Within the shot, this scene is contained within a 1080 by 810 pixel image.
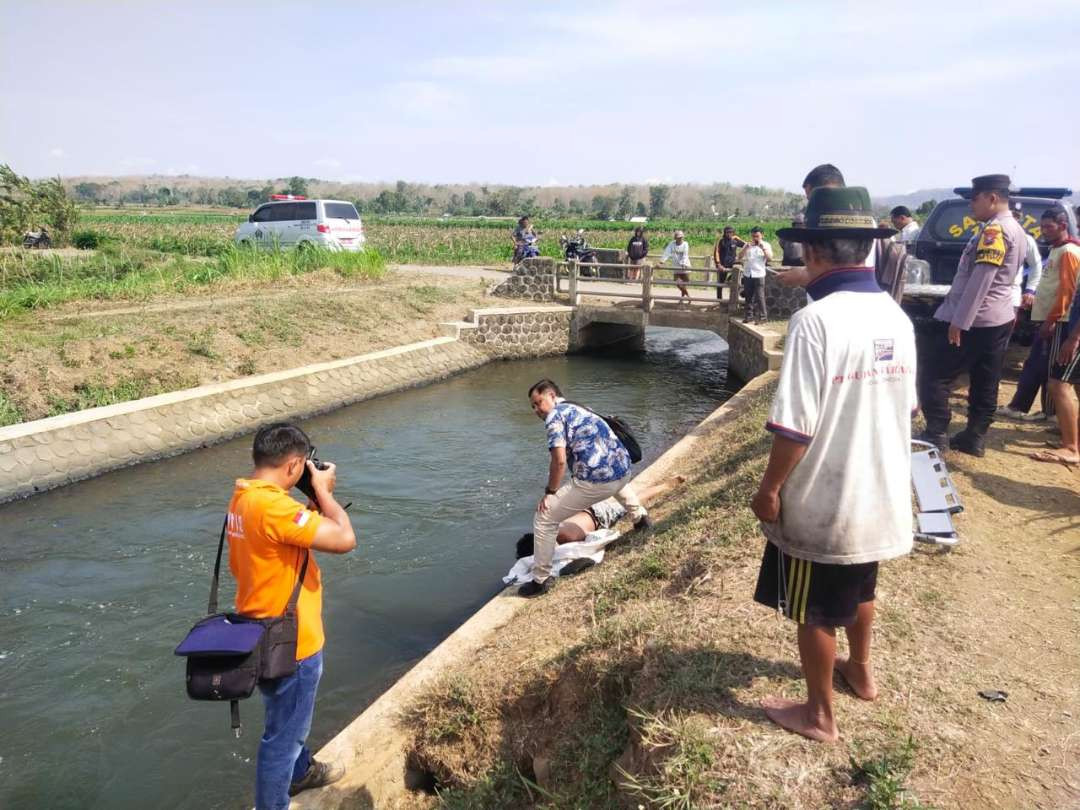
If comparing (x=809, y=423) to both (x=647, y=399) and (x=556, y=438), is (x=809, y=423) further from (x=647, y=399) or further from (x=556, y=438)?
(x=647, y=399)

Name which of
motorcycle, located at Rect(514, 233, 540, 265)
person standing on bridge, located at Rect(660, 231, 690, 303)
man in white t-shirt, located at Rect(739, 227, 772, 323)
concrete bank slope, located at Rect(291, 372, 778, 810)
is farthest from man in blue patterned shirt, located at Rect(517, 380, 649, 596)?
motorcycle, located at Rect(514, 233, 540, 265)

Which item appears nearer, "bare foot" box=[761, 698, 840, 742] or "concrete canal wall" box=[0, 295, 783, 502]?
"bare foot" box=[761, 698, 840, 742]

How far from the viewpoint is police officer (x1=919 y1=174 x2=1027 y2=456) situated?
16.2ft

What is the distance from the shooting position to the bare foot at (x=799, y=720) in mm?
2619

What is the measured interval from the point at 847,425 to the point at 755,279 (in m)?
13.2

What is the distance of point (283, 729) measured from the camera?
3.06 meters

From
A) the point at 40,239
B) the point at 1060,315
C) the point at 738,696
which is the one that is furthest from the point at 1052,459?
the point at 40,239

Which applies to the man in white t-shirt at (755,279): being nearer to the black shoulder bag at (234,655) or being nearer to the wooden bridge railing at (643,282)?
the wooden bridge railing at (643,282)

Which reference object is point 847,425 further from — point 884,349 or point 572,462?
point 572,462

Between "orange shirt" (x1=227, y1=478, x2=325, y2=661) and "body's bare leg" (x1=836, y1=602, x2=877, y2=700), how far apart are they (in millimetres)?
2066

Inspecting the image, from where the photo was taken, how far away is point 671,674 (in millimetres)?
3143

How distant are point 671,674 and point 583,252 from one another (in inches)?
731

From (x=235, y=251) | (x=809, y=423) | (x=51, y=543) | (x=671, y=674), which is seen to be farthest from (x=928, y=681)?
(x=235, y=251)

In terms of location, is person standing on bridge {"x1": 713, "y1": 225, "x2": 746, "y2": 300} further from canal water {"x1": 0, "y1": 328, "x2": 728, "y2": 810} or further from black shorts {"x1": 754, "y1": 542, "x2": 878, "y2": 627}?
black shorts {"x1": 754, "y1": 542, "x2": 878, "y2": 627}
